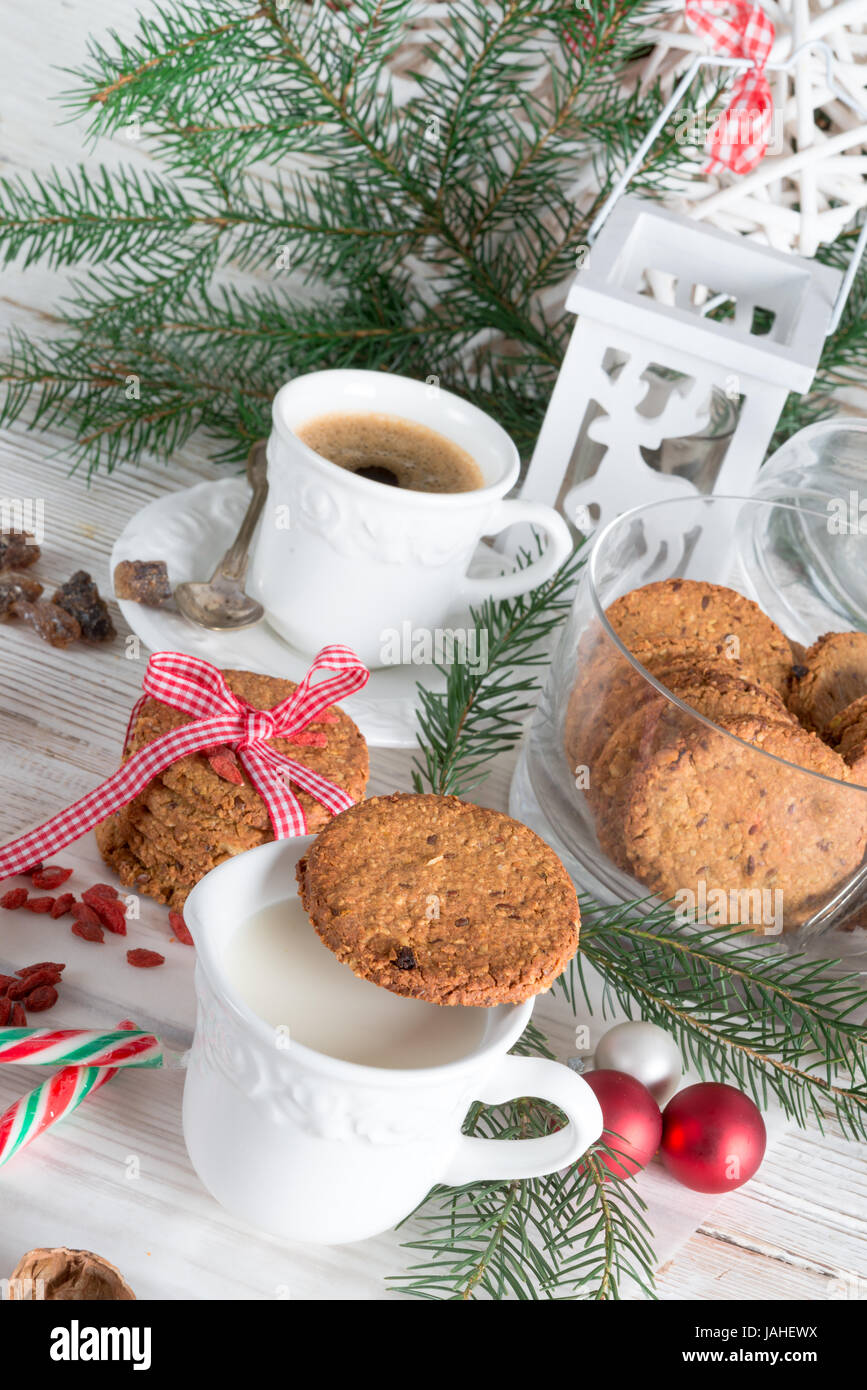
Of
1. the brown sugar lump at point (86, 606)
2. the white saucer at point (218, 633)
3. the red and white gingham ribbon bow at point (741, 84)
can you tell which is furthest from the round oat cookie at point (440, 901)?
the red and white gingham ribbon bow at point (741, 84)

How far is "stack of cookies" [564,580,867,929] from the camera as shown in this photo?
1.86ft

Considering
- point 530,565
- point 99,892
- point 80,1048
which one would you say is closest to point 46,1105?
point 80,1048

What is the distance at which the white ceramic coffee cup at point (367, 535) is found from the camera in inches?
28.8

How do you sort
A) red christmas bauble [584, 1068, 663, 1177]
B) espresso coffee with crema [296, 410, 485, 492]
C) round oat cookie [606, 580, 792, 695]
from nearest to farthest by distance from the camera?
1. red christmas bauble [584, 1068, 663, 1177]
2. round oat cookie [606, 580, 792, 695]
3. espresso coffee with crema [296, 410, 485, 492]

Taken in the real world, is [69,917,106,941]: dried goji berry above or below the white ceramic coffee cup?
below

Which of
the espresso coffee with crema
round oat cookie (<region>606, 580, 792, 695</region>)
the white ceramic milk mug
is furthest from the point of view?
the espresso coffee with crema

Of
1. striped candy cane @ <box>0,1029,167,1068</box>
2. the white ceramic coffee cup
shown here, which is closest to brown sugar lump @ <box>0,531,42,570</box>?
the white ceramic coffee cup

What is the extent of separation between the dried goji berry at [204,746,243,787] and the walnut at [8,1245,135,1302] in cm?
21

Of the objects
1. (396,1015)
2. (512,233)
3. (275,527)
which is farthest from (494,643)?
(512,233)

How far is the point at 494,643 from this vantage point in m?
0.76

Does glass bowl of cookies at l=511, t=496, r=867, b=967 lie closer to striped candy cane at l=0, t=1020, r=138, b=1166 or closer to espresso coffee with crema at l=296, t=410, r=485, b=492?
espresso coffee with crema at l=296, t=410, r=485, b=492

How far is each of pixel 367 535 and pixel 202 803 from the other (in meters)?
0.21

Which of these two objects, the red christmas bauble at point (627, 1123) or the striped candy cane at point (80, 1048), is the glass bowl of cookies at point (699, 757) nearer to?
the red christmas bauble at point (627, 1123)
